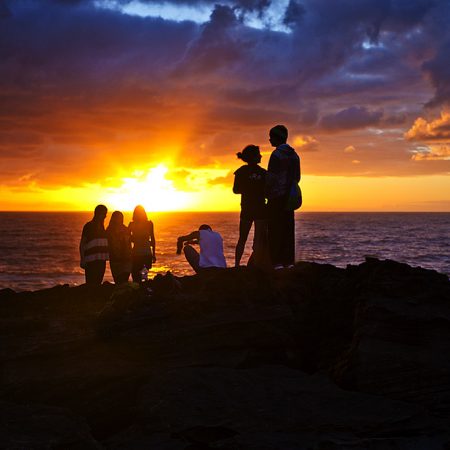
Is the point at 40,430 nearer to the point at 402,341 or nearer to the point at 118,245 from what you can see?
the point at 402,341

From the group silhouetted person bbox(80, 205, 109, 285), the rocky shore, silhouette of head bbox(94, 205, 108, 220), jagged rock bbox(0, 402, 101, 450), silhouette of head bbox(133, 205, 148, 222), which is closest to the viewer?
jagged rock bbox(0, 402, 101, 450)

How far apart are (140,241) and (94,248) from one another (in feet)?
3.17

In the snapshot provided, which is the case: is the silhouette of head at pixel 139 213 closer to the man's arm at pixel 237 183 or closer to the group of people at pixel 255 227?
the group of people at pixel 255 227

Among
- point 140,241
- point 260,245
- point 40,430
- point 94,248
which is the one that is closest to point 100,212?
point 94,248

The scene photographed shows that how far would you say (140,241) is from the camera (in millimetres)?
11172

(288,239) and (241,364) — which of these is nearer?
(241,364)

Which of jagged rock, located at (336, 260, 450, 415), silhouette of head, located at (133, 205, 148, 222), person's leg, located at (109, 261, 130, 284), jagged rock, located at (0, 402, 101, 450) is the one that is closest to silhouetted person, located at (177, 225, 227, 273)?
silhouette of head, located at (133, 205, 148, 222)

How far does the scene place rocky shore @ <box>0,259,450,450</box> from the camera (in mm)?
5152

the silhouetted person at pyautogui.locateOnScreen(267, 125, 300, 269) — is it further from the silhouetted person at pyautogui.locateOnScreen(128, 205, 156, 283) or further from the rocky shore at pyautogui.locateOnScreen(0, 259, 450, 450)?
the silhouetted person at pyautogui.locateOnScreen(128, 205, 156, 283)

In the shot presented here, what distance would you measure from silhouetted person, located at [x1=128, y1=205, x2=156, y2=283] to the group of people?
2 centimetres

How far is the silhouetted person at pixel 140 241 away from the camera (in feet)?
36.3

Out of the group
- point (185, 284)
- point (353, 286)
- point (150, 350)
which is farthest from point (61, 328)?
point (353, 286)

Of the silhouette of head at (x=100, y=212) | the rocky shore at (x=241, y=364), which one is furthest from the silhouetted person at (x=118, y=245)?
the rocky shore at (x=241, y=364)

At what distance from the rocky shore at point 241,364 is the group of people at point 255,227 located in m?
0.73
